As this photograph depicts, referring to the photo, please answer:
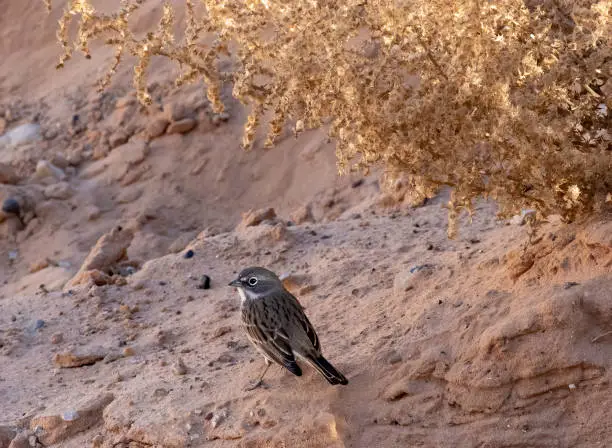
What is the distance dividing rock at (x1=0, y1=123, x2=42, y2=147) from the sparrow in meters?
6.94

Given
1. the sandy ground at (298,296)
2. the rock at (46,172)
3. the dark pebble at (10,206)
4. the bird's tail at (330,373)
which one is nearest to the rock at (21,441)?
the sandy ground at (298,296)

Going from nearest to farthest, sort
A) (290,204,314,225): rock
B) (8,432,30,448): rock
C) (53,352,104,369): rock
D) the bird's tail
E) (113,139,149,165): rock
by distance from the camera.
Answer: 1. the bird's tail
2. (8,432,30,448): rock
3. (53,352,104,369): rock
4. (290,204,314,225): rock
5. (113,139,149,165): rock

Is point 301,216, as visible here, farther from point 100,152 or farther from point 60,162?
point 60,162

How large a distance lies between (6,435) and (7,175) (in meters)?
5.99

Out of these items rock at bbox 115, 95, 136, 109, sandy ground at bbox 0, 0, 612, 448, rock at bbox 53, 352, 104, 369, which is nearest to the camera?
sandy ground at bbox 0, 0, 612, 448

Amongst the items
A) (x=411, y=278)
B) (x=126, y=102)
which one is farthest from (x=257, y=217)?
(x=126, y=102)

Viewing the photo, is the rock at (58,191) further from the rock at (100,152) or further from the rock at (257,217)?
the rock at (257,217)

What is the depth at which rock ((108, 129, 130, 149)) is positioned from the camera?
437 inches

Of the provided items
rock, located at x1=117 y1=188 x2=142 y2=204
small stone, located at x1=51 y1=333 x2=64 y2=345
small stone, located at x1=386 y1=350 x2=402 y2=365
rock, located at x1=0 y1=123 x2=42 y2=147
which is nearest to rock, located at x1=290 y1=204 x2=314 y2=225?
rock, located at x1=117 y1=188 x2=142 y2=204

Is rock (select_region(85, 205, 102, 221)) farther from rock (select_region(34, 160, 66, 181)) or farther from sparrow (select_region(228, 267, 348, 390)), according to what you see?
sparrow (select_region(228, 267, 348, 390))

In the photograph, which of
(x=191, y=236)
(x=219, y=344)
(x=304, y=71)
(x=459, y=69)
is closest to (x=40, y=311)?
(x=219, y=344)

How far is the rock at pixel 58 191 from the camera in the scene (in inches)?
411

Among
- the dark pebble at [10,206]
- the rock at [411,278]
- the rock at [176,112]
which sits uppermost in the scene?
the rock at [176,112]

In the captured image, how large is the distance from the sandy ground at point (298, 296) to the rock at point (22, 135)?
0.88 meters
